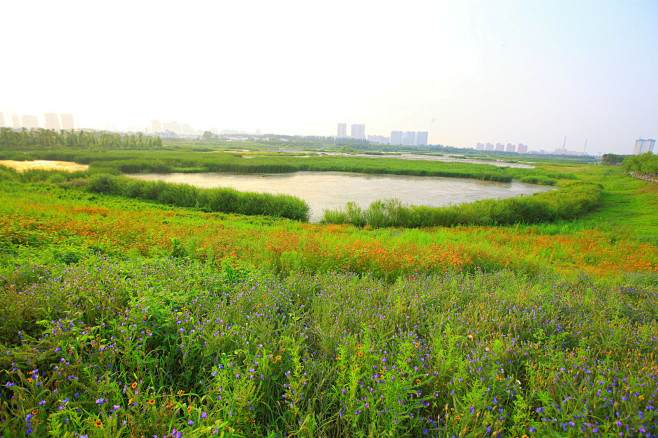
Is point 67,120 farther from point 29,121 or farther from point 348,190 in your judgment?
point 348,190

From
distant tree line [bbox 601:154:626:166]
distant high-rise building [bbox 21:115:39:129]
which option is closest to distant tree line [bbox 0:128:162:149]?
distant high-rise building [bbox 21:115:39:129]

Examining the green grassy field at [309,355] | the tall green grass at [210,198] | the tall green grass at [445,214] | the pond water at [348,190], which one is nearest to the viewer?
the green grassy field at [309,355]

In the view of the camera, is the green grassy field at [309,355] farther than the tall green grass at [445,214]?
No

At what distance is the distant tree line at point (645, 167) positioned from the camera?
4270 centimetres

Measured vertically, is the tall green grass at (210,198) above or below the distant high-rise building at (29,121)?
below

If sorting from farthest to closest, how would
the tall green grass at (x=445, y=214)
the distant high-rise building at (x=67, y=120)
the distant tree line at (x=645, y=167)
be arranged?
1. the distant high-rise building at (x=67, y=120)
2. the distant tree line at (x=645, y=167)
3. the tall green grass at (x=445, y=214)

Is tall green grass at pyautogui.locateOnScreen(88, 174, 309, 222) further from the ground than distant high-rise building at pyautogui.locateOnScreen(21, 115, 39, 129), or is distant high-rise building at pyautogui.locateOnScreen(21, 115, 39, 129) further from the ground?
distant high-rise building at pyautogui.locateOnScreen(21, 115, 39, 129)

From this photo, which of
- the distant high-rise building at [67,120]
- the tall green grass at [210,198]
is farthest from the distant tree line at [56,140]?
the distant high-rise building at [67,120]

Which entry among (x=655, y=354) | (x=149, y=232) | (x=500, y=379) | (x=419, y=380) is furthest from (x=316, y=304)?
(x=149, y=232)

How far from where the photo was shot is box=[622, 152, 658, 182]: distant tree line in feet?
140

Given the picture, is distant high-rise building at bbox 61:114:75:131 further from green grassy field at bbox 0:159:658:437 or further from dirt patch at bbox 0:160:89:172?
green grassy field at bbox 0:159:658:437

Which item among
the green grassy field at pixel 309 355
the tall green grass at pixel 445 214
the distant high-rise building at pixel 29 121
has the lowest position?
the tall green grass at pixel 445 214

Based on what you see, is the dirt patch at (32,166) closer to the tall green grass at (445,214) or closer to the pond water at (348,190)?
the pond water at (348,190)

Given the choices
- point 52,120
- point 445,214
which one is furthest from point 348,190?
point 52,120
